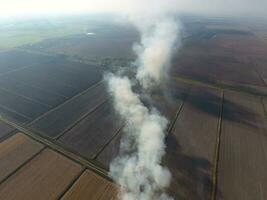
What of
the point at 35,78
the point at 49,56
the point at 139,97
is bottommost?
the point at 49,56

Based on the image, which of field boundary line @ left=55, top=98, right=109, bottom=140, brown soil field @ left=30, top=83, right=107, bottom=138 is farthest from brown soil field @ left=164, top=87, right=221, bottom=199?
brown soil field @ left=30, top=83, right=107, bottom=138

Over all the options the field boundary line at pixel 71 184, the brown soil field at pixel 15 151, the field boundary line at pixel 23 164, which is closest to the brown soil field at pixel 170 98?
the field boundary line at pixel 71 184

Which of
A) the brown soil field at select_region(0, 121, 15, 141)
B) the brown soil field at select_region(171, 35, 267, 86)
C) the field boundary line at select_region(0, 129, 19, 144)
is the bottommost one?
the brown soil field at select_region(171, 35, 267, 86)

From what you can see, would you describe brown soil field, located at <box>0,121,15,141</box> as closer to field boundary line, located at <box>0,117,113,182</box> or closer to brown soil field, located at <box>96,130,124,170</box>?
field boundary line, located at <box>0,117,113,182</box>

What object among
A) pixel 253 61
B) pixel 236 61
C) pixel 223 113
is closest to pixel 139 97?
pixel 223 113

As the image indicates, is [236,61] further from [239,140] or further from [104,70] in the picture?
[239,140]

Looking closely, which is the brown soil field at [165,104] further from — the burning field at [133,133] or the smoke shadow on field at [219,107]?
the smoke shadow on field at [219,107]
